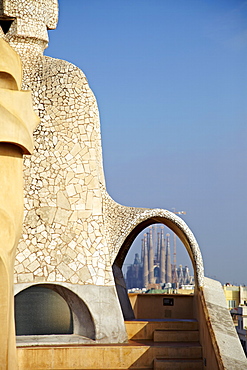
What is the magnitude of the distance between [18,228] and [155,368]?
4.57 m

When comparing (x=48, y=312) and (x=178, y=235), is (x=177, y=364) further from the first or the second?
(x=178, y=235)

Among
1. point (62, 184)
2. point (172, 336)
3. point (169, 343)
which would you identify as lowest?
point (169, 343)

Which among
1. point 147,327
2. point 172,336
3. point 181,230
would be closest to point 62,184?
point 181,230

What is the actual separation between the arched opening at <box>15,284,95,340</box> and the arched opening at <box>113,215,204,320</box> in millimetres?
1778

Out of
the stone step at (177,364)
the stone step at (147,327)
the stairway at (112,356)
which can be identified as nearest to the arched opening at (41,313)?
the stairway at (112,356)

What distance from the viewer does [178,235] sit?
15.5m

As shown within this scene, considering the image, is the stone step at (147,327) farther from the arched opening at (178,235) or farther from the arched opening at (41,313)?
the arched opening at (41,313)

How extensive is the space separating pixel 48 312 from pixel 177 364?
9.35 feet

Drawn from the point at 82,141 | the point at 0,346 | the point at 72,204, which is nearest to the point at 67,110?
the point at 82,141

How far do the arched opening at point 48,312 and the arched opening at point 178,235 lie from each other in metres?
1.78

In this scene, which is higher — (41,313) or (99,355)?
(41,313)

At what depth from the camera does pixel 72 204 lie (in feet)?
43.4

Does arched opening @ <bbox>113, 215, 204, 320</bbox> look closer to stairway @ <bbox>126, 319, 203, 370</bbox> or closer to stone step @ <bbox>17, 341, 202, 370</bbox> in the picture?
stairway @ <bbox>126, 319, 203, 370</bbox>

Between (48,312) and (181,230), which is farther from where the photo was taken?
(181,230)
